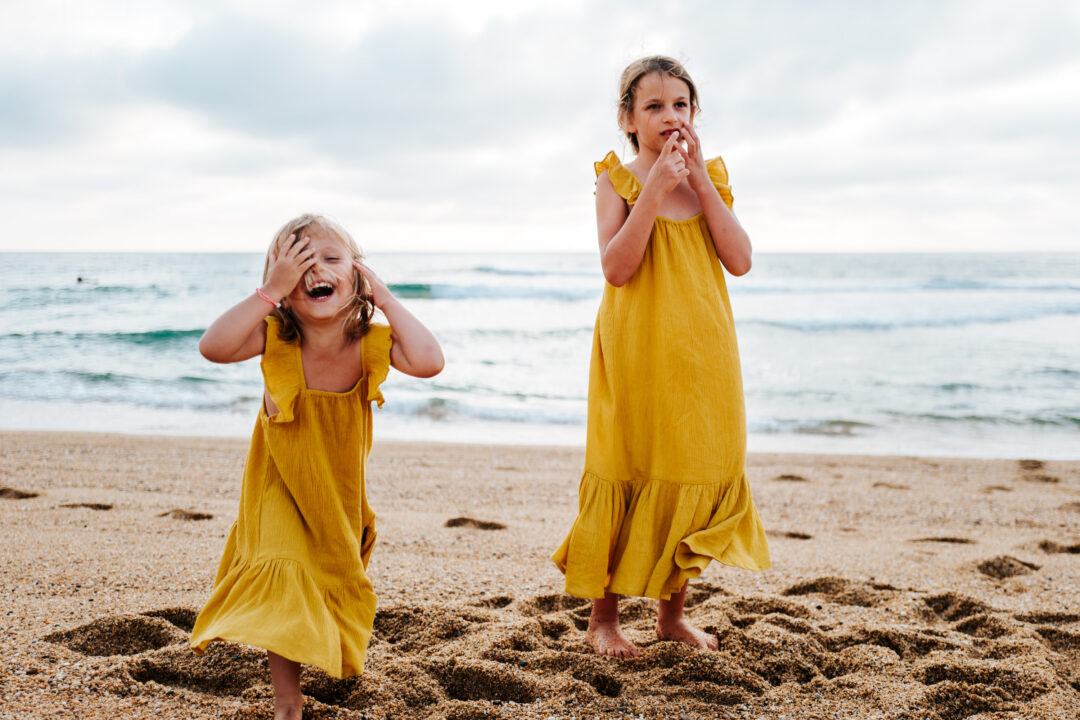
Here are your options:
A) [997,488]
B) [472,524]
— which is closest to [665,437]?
[472,524]

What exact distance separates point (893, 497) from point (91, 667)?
5046mm

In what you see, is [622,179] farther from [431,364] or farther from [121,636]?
[121,636]

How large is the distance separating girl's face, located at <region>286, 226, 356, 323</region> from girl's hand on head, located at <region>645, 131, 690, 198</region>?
97 cm

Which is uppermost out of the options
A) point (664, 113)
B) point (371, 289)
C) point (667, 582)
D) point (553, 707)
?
point (664, 113)

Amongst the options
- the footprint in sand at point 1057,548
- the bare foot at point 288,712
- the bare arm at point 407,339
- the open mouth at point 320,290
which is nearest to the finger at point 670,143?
the bare arm at point 407,339

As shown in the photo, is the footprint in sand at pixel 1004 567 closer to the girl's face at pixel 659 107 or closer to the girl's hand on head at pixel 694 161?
the girl's hand on head at pixel 694 161

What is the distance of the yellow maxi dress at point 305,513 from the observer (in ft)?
6.84

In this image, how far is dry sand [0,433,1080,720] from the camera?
232cm

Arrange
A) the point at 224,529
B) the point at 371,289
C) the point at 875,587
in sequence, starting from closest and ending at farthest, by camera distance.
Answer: the point at 371,289 → the point at 875,587 → the point at 224,529

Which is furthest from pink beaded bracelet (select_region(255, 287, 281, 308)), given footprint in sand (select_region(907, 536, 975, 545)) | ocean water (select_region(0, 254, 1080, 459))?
ocean water (select_region(0, 254, 1080, 459))

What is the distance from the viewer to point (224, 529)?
4.17 metres

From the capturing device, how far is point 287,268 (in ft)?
6.78

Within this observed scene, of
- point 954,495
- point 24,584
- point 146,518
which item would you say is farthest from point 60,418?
point 954,495

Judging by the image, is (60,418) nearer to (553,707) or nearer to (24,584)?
(24,584)
